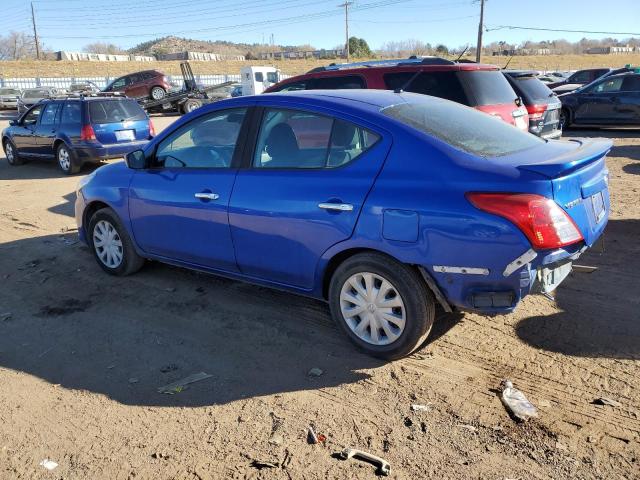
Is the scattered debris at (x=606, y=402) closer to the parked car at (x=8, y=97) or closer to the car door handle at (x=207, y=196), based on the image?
the car door handle at (x=207, y=196)

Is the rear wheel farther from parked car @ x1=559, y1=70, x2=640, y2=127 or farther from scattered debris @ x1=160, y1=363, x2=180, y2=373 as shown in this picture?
parked car @ x1=559, y1=70, x2=640, y2=127

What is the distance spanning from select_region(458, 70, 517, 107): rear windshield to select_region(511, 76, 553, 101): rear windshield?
2.11 meters

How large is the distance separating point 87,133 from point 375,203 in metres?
9.61

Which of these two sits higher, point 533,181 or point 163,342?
point 533,181

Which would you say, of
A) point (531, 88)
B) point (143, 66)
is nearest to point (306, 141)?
point (531, 88)

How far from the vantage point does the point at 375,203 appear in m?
3.43

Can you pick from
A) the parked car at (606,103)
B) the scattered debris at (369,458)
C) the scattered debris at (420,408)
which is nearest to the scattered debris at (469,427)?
the scattered debris at (420,408)

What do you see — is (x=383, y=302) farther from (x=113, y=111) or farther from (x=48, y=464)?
(x=113, y=111)

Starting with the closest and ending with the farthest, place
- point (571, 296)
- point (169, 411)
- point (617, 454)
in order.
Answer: point (617, 454), point (169, 411), point (571, 296)

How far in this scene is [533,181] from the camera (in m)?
3.09

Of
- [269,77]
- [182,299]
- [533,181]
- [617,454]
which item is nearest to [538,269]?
[533,181]

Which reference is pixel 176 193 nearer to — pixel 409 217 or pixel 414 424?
pixel 409 217

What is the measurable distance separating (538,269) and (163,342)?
8.62ft

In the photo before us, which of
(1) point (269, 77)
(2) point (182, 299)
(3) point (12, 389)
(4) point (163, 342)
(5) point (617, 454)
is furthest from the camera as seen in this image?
(1) point (269, 77)
